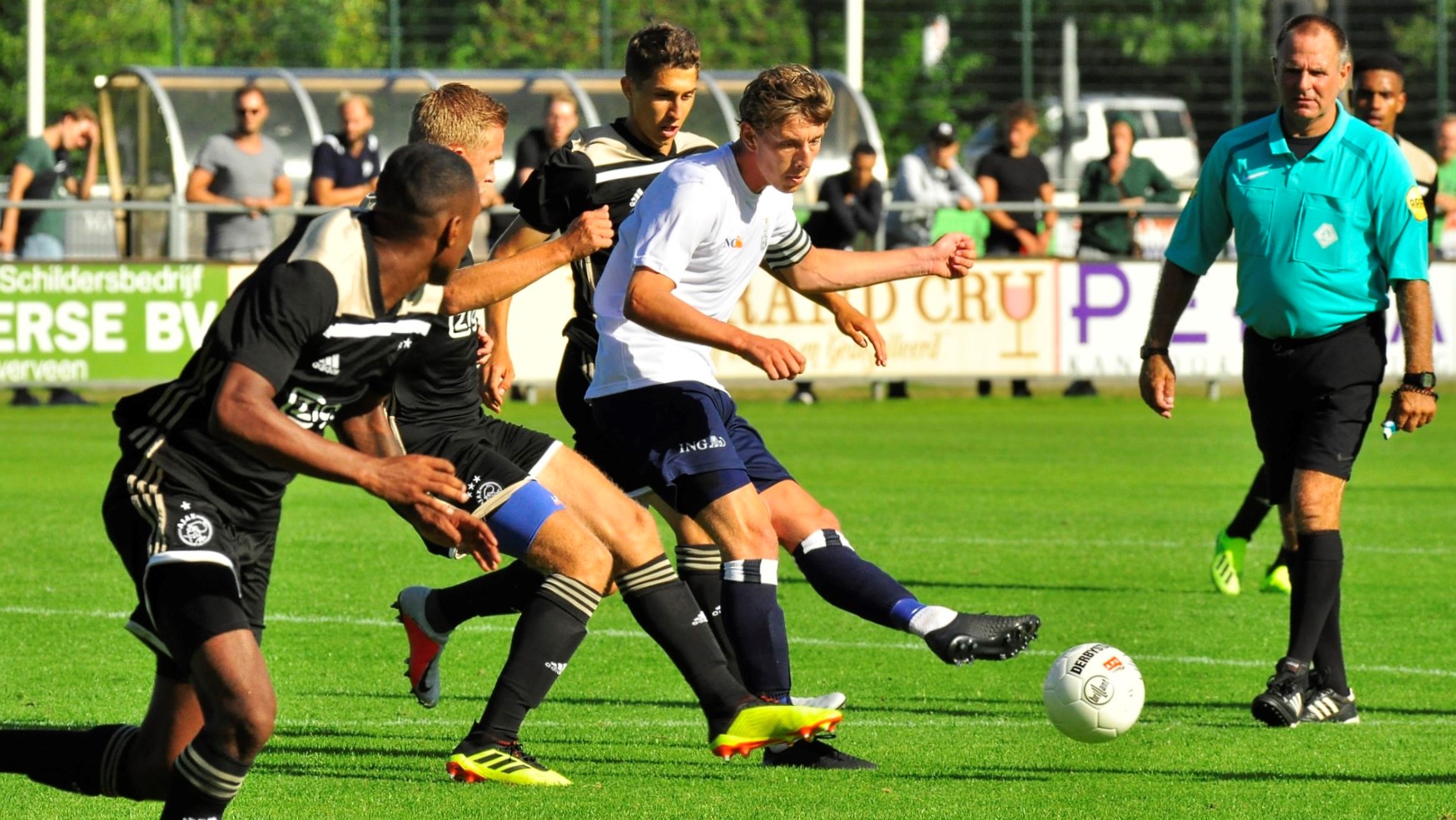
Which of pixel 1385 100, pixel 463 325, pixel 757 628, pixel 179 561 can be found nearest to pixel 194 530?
pixel 179 561

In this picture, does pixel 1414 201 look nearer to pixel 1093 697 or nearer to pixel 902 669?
pixel 1093 697

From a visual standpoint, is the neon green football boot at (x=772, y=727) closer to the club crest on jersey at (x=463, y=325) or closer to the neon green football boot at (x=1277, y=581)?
the club crest on jersey at (x=463, y=325)

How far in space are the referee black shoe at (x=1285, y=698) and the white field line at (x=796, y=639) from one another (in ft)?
3.57

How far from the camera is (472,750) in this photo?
6.10 m

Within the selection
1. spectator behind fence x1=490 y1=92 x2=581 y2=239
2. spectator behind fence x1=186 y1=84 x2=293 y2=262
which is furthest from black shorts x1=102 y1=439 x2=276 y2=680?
spectator behind fence x1=186 y1=84 x2=293 y2=262

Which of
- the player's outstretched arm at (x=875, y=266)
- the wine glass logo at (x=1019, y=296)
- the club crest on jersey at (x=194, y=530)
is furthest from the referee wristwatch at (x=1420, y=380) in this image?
the wine glass logo at (x=1019, y=296)

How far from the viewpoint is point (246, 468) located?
5.09 m

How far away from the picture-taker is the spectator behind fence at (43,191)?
19.0 metres

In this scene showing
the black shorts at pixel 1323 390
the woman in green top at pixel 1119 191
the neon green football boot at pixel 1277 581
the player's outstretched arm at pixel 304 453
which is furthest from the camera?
the woman in green top at pixel 1119 191

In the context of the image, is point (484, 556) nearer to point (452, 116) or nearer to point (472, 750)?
point (472, 750)

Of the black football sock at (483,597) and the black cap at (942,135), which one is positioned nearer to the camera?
the black football sock at (483,597)

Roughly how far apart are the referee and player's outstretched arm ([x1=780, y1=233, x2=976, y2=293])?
3.28 feet

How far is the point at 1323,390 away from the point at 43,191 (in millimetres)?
14561

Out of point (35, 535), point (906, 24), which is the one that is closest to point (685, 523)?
point (35, 535)
